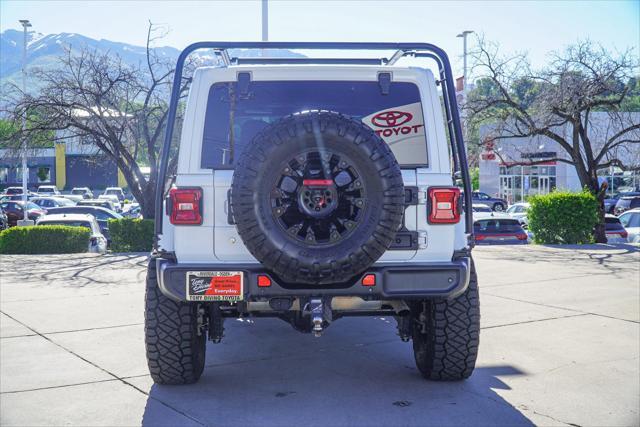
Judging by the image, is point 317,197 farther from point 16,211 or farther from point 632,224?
point 16,211

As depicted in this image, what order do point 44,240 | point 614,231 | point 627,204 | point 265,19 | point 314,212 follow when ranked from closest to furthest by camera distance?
point 314,212, point 265,19, point 44,240, point 614,231, point 627,204

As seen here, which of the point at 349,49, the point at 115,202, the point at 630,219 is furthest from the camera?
the point at 115,202

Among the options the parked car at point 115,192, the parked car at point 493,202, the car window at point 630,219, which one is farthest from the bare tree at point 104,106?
the parked car at point 115,192

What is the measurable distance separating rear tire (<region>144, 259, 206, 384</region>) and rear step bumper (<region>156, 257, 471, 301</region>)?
1.27 ft

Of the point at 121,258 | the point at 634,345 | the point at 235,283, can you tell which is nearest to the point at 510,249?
the point at 121,258

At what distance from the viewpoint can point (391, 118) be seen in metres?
5.27

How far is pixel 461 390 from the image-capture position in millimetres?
5434

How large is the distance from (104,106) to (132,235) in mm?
3619

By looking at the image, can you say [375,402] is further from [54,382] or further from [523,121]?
[523,121]

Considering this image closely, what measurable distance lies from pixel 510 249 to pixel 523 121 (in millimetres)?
4526

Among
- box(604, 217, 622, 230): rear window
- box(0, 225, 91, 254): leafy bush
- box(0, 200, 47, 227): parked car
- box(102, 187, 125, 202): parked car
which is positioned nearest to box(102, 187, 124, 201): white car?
box(102, 187, 125, 202): parked car

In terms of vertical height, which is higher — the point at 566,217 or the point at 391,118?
the point at 391,118

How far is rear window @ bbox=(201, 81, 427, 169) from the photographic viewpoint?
5.18 metres

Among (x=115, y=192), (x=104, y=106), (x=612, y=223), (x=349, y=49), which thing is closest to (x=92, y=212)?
(x=104, y=106)
